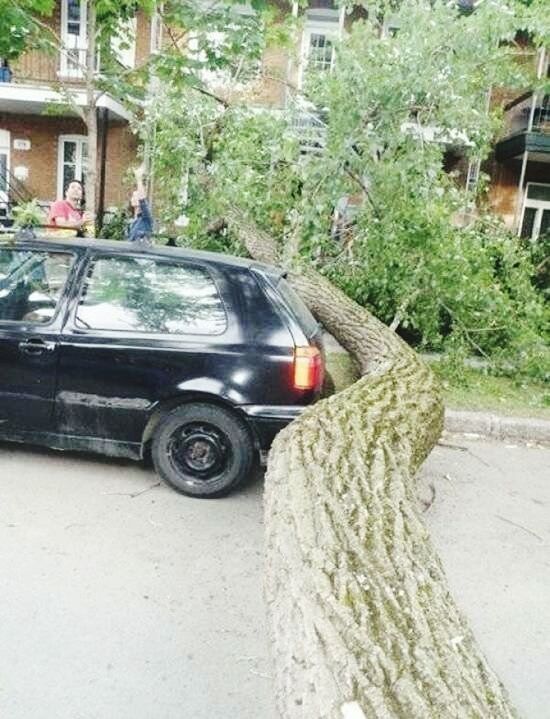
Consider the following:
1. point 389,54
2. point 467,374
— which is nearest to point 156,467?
point 467,374

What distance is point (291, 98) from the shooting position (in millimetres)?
9391

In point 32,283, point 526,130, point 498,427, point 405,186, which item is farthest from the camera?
point 526,130

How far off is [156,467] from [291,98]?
709 centimetres

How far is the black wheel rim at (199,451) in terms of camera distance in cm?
401

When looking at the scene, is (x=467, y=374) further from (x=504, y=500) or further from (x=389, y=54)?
(x=389, y=54)

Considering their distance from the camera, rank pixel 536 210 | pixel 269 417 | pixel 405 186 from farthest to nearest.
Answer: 1. pixel 536 210
2. pixel 405 186
3. pixel 269 417

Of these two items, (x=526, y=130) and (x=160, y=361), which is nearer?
(x=160, y=361)

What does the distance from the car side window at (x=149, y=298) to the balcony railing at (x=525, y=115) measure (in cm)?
1462

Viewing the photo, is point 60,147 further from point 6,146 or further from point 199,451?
point 199,451

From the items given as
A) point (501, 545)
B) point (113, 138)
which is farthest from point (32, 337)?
point (113, 138)

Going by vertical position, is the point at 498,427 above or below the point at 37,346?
below

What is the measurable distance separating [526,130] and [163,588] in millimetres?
16151

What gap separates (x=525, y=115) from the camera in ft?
57.1

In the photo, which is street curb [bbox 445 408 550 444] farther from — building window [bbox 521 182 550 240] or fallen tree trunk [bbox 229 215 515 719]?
building window [bbox 521 182 550 240]
